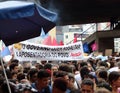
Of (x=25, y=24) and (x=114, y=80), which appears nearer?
(x=114, y=80)

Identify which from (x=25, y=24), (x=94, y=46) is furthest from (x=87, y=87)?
(x=94, y=46)

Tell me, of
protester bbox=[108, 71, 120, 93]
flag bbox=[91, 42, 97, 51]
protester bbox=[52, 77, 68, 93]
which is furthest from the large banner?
flag bbox=[91, 42, 97, 51]

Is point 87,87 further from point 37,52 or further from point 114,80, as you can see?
point 37,52

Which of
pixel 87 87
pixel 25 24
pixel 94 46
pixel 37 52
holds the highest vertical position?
pixel 94 46

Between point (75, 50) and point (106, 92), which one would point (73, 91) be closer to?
point (106, 92)

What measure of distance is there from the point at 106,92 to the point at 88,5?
2973 centimetres

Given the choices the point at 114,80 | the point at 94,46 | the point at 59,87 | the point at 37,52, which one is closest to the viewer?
the point at 59,87

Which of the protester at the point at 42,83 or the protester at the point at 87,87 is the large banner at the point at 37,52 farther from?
the protester at the point at 87,87

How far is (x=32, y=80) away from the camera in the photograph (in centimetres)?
876

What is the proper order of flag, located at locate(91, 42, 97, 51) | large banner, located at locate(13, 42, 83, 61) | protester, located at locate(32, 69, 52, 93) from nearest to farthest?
protester, located at locate(32, 69, 52, 93)
large banner, located at locate(13, 42, 83, 61)
flag, located at locate(91, 42, 97, 51)

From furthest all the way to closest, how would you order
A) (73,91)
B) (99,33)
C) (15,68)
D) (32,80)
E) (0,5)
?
(99,33) → (15,68) → (32,80) → (73,91) → (0,5)

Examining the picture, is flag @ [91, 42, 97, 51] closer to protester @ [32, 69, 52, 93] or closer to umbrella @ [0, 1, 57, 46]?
umbrella @ [0, 1, 57, 46]

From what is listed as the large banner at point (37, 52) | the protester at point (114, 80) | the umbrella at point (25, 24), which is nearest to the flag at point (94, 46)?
the large banner at point (37, 52)

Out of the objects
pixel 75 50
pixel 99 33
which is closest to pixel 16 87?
pixel 75 50
